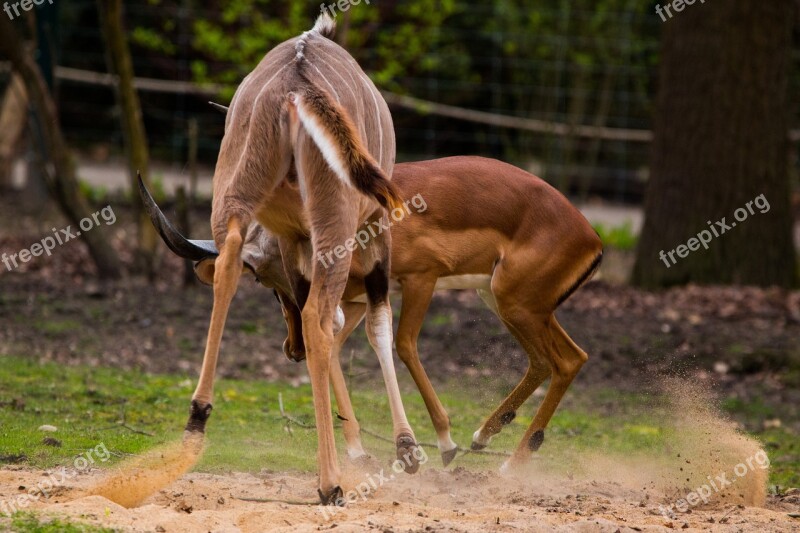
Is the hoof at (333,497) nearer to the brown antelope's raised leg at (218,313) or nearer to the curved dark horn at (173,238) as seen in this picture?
the brown antelope's raised leg at (218,313)

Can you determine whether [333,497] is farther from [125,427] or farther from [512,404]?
[512,404]

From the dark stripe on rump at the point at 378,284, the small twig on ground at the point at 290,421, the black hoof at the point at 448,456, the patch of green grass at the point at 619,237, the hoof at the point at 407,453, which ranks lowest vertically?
the patch of green grass at the point at 619,237

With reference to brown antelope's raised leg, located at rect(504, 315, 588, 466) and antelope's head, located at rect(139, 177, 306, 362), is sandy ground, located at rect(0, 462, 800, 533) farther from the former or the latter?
antelope's head, located at rect(139, 177, 306, 362)

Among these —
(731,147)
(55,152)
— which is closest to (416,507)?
(55,152)

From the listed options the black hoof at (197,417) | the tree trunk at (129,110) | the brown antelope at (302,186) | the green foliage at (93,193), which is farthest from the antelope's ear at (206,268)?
the green foliage at (93,193)

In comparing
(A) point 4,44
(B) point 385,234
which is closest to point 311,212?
(B) point 385,234

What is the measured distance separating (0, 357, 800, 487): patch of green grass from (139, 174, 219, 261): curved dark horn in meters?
1.04

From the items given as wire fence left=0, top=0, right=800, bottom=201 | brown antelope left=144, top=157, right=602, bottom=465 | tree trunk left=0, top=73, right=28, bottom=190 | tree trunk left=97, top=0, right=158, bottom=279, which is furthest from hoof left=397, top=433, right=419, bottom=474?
wire fence left=0, top=0, right=800, bottom=201

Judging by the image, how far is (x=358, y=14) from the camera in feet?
51.6

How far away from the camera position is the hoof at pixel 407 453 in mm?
5152

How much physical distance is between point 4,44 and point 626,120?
37.1ft

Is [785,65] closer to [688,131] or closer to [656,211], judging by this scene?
[688,131]

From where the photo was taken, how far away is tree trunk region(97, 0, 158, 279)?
10.3m

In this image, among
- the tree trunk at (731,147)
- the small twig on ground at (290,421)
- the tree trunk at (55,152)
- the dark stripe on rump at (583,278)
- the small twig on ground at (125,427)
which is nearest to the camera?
the small twig on ground at (125,427)
